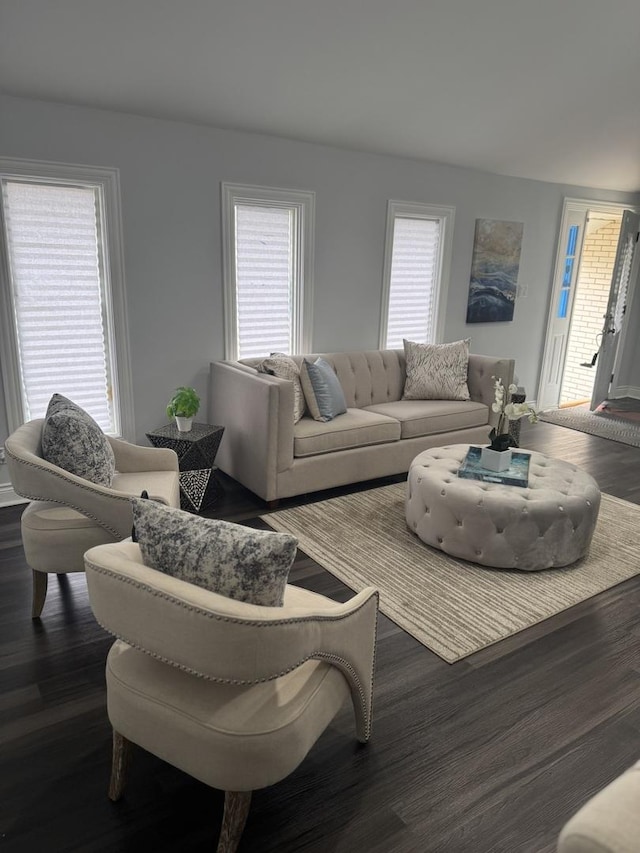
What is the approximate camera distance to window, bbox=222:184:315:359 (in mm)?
4328

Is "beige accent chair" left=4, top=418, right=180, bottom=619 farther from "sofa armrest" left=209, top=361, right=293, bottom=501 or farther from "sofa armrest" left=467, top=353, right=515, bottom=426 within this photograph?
"sofa armrest" left=467, top=353, right=515, bottom=426

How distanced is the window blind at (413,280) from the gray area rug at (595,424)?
184 centimetres

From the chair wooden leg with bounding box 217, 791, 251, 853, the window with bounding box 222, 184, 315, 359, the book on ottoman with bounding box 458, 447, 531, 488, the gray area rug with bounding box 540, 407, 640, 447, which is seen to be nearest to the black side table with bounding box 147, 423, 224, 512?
the window with bounding box 222, 184, 315, 359

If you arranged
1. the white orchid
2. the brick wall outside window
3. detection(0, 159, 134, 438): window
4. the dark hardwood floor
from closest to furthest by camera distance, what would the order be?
the dark hardwood floor, the white orchid, detection(0, 159, 134, 438): window, the brick wall outside window

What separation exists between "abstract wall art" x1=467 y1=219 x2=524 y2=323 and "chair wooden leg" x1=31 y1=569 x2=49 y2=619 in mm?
4500

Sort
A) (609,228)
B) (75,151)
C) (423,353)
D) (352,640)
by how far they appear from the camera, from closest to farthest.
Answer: (352,640) → (75,151) → (423,353) → (609,228)

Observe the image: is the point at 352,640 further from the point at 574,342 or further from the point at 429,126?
the point at 574,342

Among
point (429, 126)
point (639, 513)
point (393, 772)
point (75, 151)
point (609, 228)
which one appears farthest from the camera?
point (609, 228)

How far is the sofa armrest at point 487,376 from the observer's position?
489 cm

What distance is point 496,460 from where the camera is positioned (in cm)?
336

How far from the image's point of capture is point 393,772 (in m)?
1.94

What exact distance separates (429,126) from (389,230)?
847mm

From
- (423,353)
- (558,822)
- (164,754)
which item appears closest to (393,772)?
(558,822)

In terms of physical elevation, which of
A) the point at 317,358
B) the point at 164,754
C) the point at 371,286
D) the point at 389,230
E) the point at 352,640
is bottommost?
the point at 164,754
